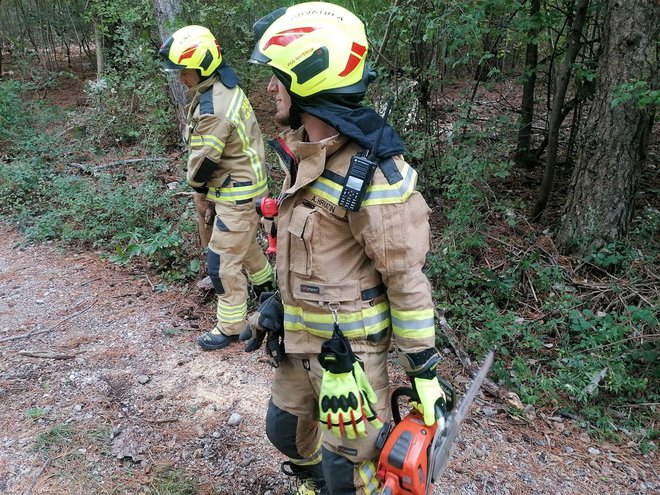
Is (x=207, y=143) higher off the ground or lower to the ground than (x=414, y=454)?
higher

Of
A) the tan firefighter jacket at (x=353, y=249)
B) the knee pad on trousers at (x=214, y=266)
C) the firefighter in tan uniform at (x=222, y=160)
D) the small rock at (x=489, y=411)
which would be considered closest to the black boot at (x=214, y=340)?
the firefighter in tan uniform at (x=222, y=160)

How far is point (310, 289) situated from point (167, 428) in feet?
6.69

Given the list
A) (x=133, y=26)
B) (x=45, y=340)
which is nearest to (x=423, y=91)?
(x=45, y=340)

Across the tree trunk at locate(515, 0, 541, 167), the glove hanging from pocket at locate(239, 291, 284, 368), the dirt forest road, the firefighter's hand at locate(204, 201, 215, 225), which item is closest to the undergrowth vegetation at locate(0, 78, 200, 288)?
the firefighter's hand at locate(204, 201, 215, 225)

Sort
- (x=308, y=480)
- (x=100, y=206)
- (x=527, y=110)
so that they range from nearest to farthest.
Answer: (x=308, y=480)
(x=100, y=206)
(x=527, y=110)

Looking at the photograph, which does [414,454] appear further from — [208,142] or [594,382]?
[208,142]

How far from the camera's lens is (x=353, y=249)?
6.68 ft

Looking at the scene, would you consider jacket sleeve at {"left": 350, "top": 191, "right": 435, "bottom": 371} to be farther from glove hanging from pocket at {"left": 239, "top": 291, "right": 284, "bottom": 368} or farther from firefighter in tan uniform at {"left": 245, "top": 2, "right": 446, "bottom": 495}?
glove hanging from pocket at {"left": 239, "top": 291, "right": 284, "bottom": 368}

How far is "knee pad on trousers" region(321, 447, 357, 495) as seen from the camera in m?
2.18

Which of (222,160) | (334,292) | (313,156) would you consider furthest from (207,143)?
(334,292)

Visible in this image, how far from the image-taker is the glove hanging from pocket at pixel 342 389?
6.46ft

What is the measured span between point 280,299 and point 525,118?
5.59 m

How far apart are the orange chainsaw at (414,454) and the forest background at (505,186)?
2.07m

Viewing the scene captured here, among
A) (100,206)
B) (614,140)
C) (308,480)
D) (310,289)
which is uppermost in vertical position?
(614,140)
